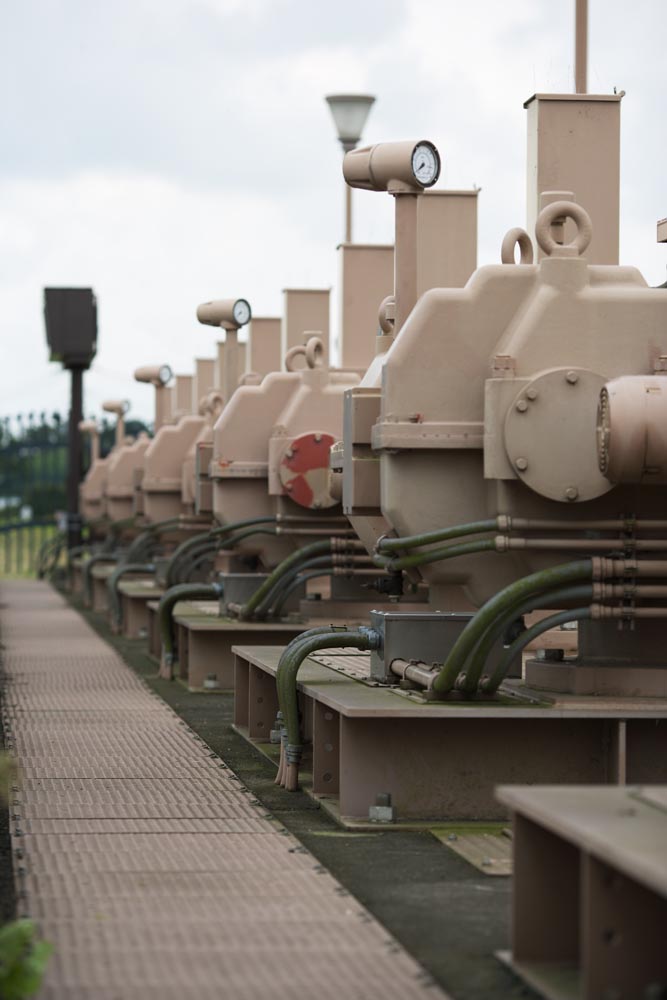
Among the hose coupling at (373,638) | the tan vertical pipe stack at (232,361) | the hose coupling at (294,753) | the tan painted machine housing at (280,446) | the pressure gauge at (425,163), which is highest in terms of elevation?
the pressure gauge at (425,163)

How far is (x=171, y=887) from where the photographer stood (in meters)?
6.24

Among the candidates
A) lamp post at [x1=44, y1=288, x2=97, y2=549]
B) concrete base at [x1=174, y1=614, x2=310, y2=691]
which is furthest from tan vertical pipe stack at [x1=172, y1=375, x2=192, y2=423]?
concrete base at [x1=174, y1=614, x2=310, y2=691]

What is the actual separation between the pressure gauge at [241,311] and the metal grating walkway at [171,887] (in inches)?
179

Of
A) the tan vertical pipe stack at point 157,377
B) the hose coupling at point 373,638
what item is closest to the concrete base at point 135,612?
the tan vertical pipe stack at point 157,377

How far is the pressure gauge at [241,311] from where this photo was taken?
47.8 feet

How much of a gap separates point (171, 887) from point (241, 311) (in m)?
8.80

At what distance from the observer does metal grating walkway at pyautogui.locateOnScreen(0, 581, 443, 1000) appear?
5.04m

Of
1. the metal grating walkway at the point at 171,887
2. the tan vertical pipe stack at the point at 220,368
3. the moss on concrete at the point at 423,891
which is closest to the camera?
the metal grating walkway at the point at 171,887

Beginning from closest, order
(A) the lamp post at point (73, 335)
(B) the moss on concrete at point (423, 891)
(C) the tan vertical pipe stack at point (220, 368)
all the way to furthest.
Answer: (B) the moss on concrete at point (423, 891) < (C) the tan vertical pipe stack at point (220, 368) < (A) the lamp post at point (73, 335)

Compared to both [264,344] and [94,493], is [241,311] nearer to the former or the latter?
[264,344]

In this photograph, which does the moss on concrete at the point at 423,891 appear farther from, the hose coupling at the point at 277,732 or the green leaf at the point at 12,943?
the green leaf at the point at 12,943

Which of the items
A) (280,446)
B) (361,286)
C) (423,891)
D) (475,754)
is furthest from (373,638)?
(361,286)

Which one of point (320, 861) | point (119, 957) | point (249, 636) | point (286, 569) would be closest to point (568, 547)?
point (320, 861)

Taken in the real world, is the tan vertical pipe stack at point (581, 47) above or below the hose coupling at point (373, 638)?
above
